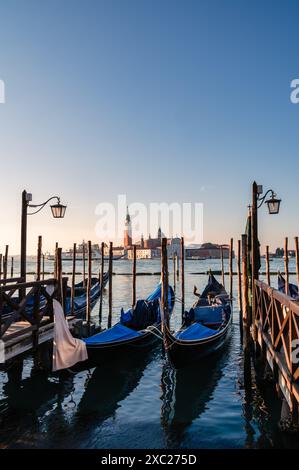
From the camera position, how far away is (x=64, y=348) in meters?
7.14

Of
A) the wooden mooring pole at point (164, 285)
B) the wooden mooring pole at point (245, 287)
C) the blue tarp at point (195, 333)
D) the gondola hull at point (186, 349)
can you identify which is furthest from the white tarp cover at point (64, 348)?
the wooden mooring pole at point (245, 287)

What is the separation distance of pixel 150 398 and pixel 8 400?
8.47 ft

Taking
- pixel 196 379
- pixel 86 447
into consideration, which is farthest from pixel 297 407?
pixel 196 379

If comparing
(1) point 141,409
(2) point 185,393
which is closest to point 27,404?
(1) point 141,409

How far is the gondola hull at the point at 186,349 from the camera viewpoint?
7.49 metres

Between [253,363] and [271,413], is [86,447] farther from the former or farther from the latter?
[253,363]

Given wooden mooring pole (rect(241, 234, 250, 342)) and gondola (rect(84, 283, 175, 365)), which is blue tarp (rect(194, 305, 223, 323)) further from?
wooden mooring pole (rect(241, 234, 250, 342))

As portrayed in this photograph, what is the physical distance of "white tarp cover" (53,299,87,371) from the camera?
703 centimetres

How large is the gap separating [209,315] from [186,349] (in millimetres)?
3809

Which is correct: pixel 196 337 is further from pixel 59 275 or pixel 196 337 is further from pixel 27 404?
pixel 27 404

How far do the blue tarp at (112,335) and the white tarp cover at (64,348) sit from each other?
1.99 ft

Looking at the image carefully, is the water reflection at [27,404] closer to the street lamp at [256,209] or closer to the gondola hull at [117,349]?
the gondola hull at [117,349]

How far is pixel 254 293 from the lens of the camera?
8969mm
